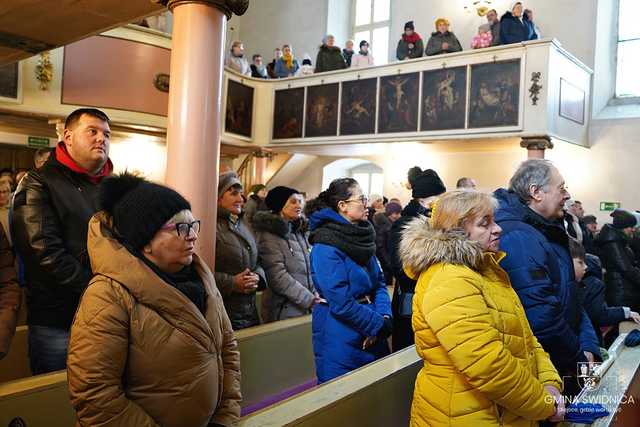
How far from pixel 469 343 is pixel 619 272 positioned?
4988 millimetres

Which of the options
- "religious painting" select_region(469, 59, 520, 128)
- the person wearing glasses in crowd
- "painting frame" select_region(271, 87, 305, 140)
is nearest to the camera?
the person wearing glasses in crowd

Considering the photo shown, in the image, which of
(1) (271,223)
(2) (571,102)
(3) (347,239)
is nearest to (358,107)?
(2) (571,102)

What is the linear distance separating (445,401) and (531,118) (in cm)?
876

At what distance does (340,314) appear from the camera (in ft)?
9.34

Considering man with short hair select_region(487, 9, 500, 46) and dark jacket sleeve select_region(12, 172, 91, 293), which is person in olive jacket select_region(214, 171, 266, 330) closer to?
dark jacket sleeve select_region(12, 172, 91, 293)

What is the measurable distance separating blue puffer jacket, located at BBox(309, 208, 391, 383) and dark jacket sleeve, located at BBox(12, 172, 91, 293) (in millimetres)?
1158

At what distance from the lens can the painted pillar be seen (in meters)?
3.25

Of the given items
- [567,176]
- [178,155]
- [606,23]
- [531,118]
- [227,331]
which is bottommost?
[227,331]

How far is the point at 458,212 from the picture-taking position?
2.04 m

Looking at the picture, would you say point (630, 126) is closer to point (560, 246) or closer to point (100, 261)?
point (560, 246)

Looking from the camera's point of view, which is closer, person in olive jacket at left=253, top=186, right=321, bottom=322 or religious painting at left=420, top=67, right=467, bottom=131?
person in olive jacket at left=253, top=186, right=321, bottom=322

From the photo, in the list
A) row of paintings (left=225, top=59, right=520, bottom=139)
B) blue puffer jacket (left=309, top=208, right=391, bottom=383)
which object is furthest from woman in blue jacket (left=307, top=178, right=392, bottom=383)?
row of paintings (left=225, top=59, right=520, bottom=139)

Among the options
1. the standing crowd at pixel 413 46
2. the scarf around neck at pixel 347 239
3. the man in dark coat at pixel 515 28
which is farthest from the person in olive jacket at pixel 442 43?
the scarf around neck at pixel 347 239

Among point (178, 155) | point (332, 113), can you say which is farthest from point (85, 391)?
point (332, 113)
